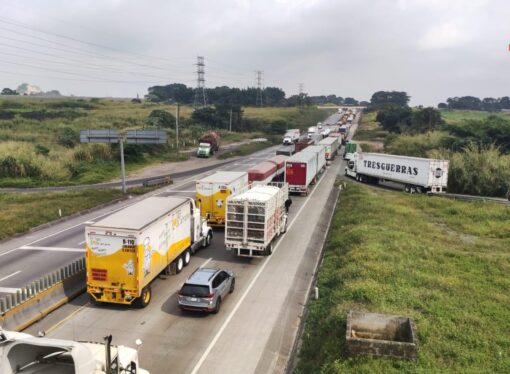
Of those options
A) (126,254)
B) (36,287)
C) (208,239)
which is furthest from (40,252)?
(126,254)

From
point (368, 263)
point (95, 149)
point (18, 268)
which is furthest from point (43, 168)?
point (368, 263)

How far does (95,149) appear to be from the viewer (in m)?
66.3

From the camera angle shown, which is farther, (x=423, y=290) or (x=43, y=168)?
(x=43, y=168)

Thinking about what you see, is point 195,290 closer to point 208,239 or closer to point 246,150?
point 208,239

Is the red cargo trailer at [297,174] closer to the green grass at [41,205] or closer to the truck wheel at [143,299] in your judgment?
the green grass at [41,205]

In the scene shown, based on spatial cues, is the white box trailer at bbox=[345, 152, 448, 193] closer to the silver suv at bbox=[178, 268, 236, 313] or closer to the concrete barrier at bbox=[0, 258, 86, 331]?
the silver suv at bbox=[178, 268, 236, 313]

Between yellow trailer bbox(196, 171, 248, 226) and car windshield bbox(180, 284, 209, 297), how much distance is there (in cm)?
1243

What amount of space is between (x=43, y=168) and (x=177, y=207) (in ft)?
125

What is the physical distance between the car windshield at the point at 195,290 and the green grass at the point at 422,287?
4549mm

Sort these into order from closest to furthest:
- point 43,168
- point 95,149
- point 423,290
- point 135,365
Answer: point 135,365 → point 423,290 → point 43,168 → point 95,149

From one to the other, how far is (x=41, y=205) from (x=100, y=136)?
38.1ft

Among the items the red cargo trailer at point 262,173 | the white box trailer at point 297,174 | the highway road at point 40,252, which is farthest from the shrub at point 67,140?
the white box trailer at point 297,174

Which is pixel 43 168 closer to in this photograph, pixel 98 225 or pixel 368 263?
pixel 98 225

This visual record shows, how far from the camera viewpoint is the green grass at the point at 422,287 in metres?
14.9
